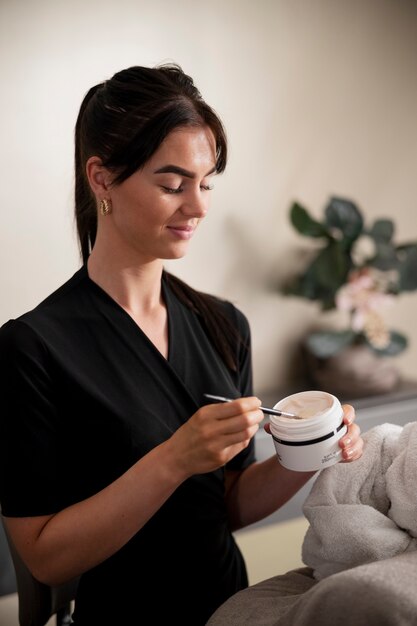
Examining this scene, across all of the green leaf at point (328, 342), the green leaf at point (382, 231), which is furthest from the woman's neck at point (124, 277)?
the green leaf at point (382, 231)

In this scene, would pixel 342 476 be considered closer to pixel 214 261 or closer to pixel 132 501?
pixel 132 501

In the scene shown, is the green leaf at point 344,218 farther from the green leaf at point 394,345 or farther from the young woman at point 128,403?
the young woman at point 128,403

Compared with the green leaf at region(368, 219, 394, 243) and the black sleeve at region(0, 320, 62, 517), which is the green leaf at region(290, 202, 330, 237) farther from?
the black sleeve at region(0, 320, 62, 517)

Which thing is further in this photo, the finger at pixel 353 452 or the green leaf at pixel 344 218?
the green leaf at pixel 344 218

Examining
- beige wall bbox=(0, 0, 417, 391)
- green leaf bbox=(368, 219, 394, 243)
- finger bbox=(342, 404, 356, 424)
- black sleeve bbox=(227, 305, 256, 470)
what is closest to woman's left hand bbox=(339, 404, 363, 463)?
finger bbox=(342, 404, 356, 424)

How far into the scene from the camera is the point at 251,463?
1438mm

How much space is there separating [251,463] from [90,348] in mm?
403

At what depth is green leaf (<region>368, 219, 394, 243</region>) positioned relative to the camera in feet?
9.00

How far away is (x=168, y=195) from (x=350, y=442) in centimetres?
43

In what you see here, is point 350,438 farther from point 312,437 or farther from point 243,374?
point 243,374

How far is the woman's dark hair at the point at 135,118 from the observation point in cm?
115

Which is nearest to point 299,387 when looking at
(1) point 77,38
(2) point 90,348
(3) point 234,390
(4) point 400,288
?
(4) point 400,288

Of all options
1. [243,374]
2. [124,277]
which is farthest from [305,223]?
[124,277]


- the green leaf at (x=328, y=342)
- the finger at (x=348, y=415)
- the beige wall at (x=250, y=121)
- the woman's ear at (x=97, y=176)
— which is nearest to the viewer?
the finger at (x=348, y=415)
